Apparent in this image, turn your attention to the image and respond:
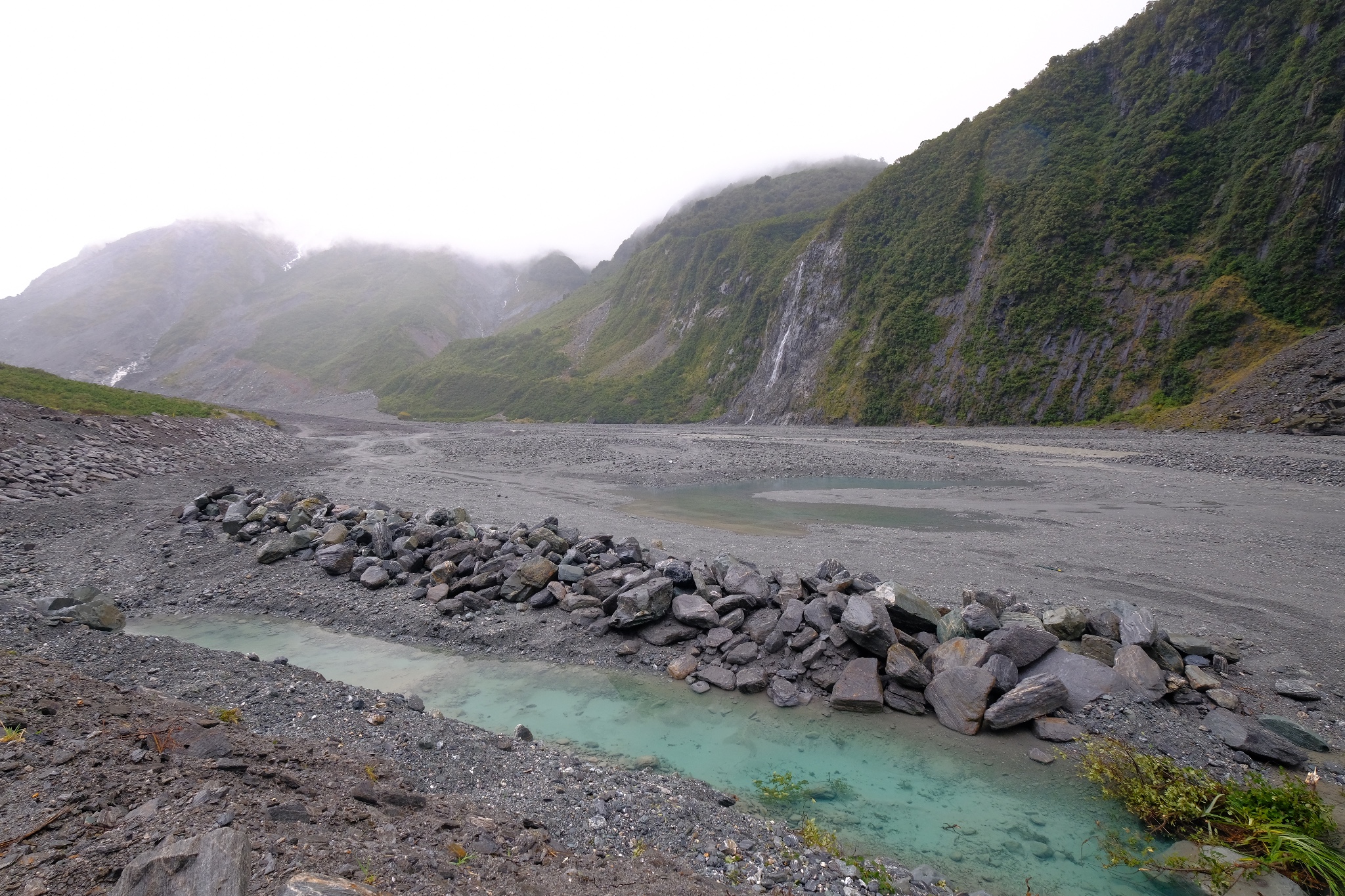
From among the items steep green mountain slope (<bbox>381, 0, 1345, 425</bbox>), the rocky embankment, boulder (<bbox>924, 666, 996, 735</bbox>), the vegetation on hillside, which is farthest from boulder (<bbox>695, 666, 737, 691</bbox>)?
steep green mountain slope (<bbox>381, 0, 1345, 425</bbox>)

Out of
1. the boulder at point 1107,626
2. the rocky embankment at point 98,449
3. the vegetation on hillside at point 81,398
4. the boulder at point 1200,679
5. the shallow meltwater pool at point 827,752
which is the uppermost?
the vegetation on hillside at point 81,398

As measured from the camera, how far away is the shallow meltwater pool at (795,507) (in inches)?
800

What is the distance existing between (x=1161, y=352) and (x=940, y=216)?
38.1 m

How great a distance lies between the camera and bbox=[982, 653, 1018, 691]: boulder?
836cm

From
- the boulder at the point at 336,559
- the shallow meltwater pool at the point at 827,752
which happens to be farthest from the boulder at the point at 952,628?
the boulder at the point at 336,559

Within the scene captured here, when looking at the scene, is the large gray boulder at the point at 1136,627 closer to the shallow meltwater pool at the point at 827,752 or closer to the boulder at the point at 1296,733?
the boulder at the point at 1296,733

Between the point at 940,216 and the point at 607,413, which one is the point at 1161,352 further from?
the point at 607,413

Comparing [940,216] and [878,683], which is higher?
[940,216]

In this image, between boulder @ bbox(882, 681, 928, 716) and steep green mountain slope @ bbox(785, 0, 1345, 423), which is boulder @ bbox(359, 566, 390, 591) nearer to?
boulder @ bbox(882, 681, 928, 716)

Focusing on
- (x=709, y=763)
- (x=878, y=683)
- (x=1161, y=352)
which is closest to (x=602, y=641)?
(x=709, y=763)

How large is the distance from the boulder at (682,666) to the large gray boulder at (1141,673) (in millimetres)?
6386

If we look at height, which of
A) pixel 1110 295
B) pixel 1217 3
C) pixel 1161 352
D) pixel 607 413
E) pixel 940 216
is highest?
pixel 1217 3

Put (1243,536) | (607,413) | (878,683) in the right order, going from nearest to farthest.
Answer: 1. (878,683)
2. (1243,536)
3. (607,413)

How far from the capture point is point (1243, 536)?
16.2 m
